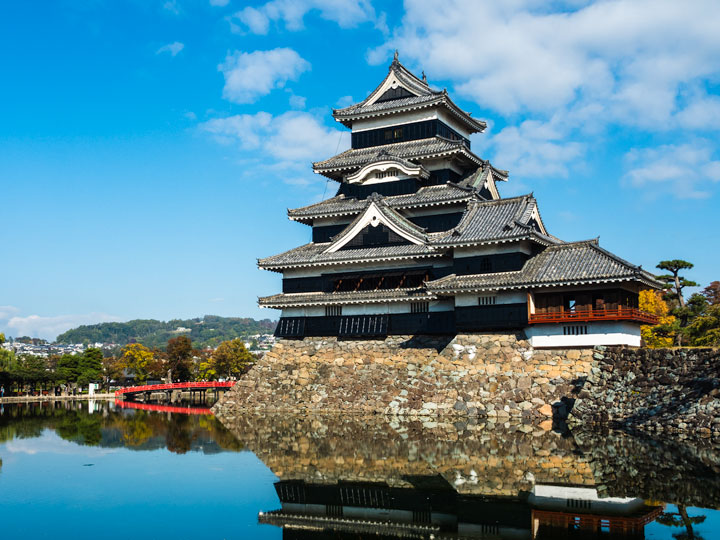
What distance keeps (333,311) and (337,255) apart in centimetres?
302

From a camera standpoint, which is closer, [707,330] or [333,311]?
[707,330]

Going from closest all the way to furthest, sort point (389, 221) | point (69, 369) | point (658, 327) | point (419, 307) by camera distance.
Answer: point (419, 307) → point (389, 221) → point (658, 327) → point (69, 369)

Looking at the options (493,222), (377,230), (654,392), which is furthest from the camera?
(377,230)

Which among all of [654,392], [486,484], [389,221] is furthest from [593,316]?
[486,484]

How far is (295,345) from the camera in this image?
3688 cm

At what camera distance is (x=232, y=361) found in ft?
238

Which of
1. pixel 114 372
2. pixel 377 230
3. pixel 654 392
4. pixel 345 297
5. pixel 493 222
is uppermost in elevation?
pixel 377 230

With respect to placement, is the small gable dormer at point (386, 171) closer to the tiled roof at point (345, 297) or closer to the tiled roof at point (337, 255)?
the tiled roof at point (337, 255)

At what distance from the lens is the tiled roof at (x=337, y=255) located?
34312 mm

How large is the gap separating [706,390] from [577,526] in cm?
1429

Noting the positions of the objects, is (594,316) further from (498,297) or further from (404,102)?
(404,102)

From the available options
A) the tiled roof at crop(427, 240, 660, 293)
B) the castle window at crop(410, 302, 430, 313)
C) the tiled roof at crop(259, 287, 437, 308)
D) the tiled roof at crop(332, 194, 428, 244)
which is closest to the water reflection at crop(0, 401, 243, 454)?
the tiled roof at crop(259, 287, 437, 308)

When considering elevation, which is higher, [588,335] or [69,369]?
[588,335]

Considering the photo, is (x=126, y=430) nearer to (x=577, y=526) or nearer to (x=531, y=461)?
(x=531, y=461)
